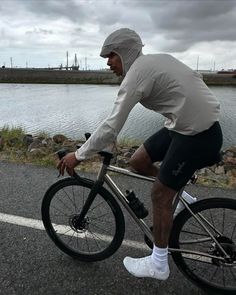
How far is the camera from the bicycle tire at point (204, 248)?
110 inches

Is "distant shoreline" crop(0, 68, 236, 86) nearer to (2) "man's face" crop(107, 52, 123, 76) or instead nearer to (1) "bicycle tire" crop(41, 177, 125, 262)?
(1) "bicycle tire" crop(41, 177, 125, 262)

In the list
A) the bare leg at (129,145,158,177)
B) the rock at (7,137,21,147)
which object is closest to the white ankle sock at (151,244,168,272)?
the bare leg at (129,145,158,177)

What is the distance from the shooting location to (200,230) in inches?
113

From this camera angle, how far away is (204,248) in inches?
115

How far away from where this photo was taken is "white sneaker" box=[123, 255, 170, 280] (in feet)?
9.28

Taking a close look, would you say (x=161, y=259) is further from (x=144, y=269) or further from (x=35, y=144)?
(x=35, y=144)

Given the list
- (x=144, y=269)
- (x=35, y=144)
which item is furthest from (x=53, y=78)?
(x=144, y=269)

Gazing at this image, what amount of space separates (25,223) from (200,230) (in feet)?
6.49

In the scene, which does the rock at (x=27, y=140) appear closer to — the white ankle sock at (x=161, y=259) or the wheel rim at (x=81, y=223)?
the wheel rim at (x=81, y=223)

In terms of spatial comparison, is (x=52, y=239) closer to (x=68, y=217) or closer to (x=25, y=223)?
(x=68, y=217)

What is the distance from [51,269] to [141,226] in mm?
886

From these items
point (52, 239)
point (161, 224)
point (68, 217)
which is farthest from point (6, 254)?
point (161, 224)

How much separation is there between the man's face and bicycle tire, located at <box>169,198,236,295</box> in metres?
1.17

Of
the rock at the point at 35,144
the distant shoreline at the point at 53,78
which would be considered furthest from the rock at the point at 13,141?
the distant shoreline at the point at 53,78
